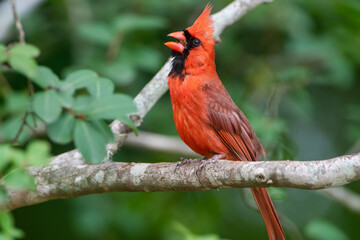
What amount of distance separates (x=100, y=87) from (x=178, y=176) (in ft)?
1.85

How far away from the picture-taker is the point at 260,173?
195 centimetres

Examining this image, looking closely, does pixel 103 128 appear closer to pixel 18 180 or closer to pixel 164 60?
pixel 18 180

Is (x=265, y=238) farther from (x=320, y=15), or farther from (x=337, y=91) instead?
(x=320, y=15)

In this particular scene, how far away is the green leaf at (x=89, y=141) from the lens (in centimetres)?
204

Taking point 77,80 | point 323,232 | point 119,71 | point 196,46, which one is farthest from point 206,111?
point 119,71

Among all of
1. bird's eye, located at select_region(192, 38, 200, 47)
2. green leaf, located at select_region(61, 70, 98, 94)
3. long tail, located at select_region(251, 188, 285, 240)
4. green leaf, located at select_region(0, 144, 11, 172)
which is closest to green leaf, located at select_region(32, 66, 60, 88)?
green leaf, located at select_region(61, 70, 98, 94)

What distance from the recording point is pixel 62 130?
2076 millimetres

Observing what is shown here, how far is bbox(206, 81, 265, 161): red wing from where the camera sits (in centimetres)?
292

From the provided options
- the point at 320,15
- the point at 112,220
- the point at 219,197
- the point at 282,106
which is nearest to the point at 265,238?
the point at 219,197

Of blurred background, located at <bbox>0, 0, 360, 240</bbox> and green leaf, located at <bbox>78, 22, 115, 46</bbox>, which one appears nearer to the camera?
green leaf, located at <bbox>78, 22, 115, 46</bbox>

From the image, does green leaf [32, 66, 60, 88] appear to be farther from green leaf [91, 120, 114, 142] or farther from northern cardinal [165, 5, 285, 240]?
northern cardinal [165, 5, 285, 240]

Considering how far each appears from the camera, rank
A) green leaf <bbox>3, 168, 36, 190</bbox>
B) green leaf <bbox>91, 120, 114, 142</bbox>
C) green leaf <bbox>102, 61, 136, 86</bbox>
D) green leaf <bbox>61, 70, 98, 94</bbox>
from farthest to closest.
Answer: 1. green leaf <bbox>102, 61, 136, 86</bbox>
2. green leaf <bbox>61, 70, 98, 94</bbox>
3. green leaf <bbox>91, 120, 114, 142</bbox>
4. green leaf <bbox>3, 168, 36, 190</bbox>

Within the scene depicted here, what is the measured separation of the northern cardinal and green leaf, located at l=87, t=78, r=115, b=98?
2.15 feet

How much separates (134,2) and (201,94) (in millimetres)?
1758
